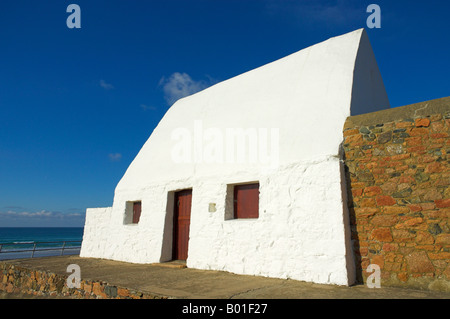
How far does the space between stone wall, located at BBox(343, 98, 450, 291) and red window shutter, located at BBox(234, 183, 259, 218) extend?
6.91 feet

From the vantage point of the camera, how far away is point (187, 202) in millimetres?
8258

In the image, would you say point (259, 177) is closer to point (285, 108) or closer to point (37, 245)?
point (285, 108)

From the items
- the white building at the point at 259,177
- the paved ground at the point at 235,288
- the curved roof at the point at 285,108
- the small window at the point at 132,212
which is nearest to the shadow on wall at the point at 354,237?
the white building at the point at 259,177

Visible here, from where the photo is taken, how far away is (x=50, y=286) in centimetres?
663

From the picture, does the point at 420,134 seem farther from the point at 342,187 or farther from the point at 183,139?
the point at 183,139

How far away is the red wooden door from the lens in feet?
26.7

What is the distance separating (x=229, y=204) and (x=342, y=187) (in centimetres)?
271

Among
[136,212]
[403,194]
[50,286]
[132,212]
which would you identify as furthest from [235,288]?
[132,212]

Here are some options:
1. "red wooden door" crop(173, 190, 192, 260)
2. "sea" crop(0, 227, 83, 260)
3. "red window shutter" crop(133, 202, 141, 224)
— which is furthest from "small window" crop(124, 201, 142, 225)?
"sea" crop(0, 227, 83, 260)

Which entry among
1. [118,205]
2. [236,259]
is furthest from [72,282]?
[118,205]

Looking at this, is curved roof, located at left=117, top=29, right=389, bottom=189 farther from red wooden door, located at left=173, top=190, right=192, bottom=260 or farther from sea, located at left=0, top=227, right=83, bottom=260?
sea, located at left=0, top=227, right=83, bottom=260

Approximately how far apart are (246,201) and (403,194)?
3202mm

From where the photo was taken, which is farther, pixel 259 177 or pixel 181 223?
pixel 181 223

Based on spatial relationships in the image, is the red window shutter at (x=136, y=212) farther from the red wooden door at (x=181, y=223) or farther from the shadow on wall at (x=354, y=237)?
the shadow on wall at (x=354, y=237)
